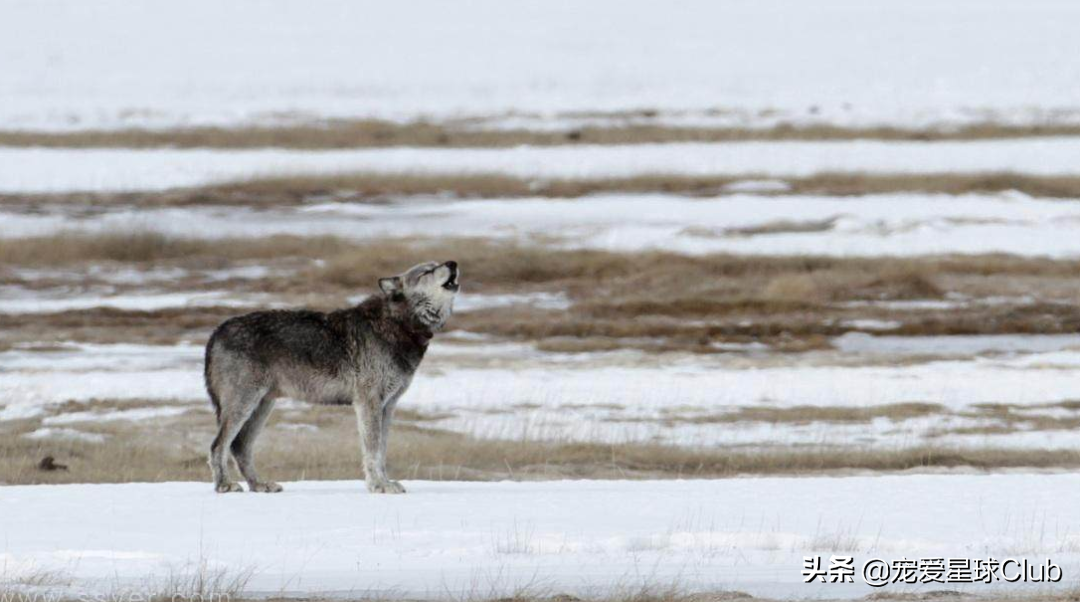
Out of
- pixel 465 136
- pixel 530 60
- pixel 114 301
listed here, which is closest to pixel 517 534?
pixel 114 301

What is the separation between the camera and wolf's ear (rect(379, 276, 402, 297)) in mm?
10781

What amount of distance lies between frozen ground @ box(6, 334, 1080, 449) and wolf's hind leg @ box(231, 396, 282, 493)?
201 inches

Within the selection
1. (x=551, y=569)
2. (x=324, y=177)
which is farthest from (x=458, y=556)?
(x=324, y=177)

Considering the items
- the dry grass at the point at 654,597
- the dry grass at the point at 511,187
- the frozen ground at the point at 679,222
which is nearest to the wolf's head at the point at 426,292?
the dry grass at the point at 654,597

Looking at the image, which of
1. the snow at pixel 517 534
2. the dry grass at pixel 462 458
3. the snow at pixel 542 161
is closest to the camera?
the snow at pixel 517 534

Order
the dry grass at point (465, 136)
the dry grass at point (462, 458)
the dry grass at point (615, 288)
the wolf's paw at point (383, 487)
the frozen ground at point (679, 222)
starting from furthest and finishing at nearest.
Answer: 1. the dry grass at point (465, 136)
2. the frozen ground at point (679, 222)
3. the dry grass at point (615, 288)
4. the dry grass at point (462, 458)
5. the wolf's paw at point (383, 487)

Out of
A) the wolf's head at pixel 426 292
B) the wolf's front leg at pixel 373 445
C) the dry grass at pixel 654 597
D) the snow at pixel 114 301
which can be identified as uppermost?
the wolf's head at pixel 426 292

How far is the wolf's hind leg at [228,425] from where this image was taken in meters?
10.6

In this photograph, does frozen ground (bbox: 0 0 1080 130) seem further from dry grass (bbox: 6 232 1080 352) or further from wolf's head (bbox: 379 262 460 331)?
wolf's head (bbox: 379 262 460 331)

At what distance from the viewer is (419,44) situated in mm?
57750

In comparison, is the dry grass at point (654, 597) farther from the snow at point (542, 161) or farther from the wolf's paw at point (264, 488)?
the snow at point (542, 161)

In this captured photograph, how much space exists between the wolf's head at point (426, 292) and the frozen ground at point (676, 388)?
509cm

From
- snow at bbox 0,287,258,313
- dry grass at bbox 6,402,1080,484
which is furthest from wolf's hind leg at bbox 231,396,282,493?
snow at bbox 0,287,258,313

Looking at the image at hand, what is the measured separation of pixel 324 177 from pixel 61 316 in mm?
11674
